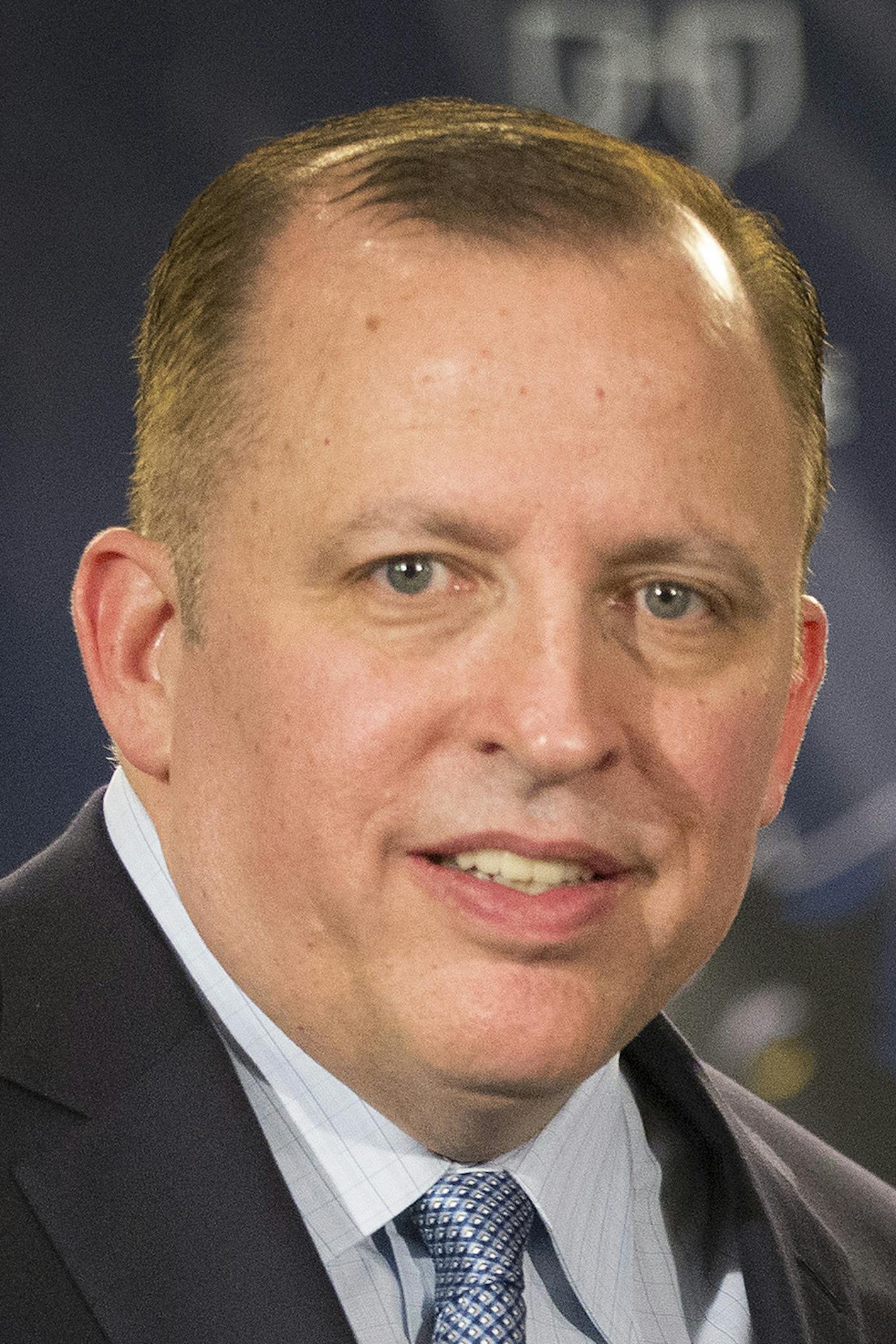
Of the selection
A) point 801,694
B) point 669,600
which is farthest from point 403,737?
point 801,694

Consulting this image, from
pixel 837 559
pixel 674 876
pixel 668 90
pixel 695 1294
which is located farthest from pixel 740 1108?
pixel 668 90

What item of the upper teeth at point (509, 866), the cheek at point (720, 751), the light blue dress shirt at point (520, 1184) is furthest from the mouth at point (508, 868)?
the light blue dress shirt at point (520, 1184)

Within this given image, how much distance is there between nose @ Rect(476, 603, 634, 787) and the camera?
1.34 meters

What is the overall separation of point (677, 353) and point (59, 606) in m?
1.05

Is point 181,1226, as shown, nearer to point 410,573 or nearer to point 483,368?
point 410,573

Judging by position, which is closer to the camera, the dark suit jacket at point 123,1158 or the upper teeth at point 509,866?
the dark suit jacket at point 123,1158

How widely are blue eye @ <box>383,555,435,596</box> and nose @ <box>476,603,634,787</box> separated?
3.2 inches

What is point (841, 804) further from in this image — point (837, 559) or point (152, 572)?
point (152, 572)

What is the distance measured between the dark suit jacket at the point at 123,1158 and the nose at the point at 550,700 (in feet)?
1.13

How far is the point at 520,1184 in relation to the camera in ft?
5.11

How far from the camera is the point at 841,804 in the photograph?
2582 millimetres

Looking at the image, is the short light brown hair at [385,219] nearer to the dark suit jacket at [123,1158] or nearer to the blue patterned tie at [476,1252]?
the dark suit jacket at [123,1158]

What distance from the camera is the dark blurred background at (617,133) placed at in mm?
2258

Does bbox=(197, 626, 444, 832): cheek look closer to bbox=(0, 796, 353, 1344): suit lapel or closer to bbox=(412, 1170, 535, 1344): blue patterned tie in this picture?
bbox=(0, 796, 353, 1344): suit lapel
